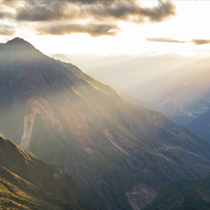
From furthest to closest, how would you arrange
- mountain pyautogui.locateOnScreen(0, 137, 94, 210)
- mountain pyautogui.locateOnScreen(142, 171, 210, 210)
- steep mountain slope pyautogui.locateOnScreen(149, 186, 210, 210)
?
1. mountain pyautogui.locateOnScreen(142, 171, 210, 210)
2. steep mountain slope pyautogui.locateOnScreen(149, 186, 210, 210)
3. mountain pyautogui.locateOnScreen(0, 137, 94, 210)

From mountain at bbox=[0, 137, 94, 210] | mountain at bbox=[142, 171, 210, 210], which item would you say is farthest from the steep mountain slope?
mountain at bbox=[0, 137, 94, 210]

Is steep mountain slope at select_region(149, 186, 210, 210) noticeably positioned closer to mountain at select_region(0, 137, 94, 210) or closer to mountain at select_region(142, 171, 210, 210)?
mountain at select_region(142, 171, 210, 210)

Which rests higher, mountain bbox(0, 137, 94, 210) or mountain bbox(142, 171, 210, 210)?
mountain bbox(0, 137, 94, 210)

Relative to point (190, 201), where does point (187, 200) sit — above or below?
below

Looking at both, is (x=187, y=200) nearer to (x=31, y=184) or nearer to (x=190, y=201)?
(x=190, y=201)

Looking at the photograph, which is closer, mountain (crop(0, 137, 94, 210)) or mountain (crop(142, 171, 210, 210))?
mountain (crop(0, 137, 94, 210))

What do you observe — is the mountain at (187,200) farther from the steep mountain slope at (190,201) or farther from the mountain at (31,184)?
the mountain at (31,184)

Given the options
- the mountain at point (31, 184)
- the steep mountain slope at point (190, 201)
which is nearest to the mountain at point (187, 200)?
the steep mountain slope at point (190, 201)

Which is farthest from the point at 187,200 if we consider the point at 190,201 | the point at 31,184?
the point at 31,184
